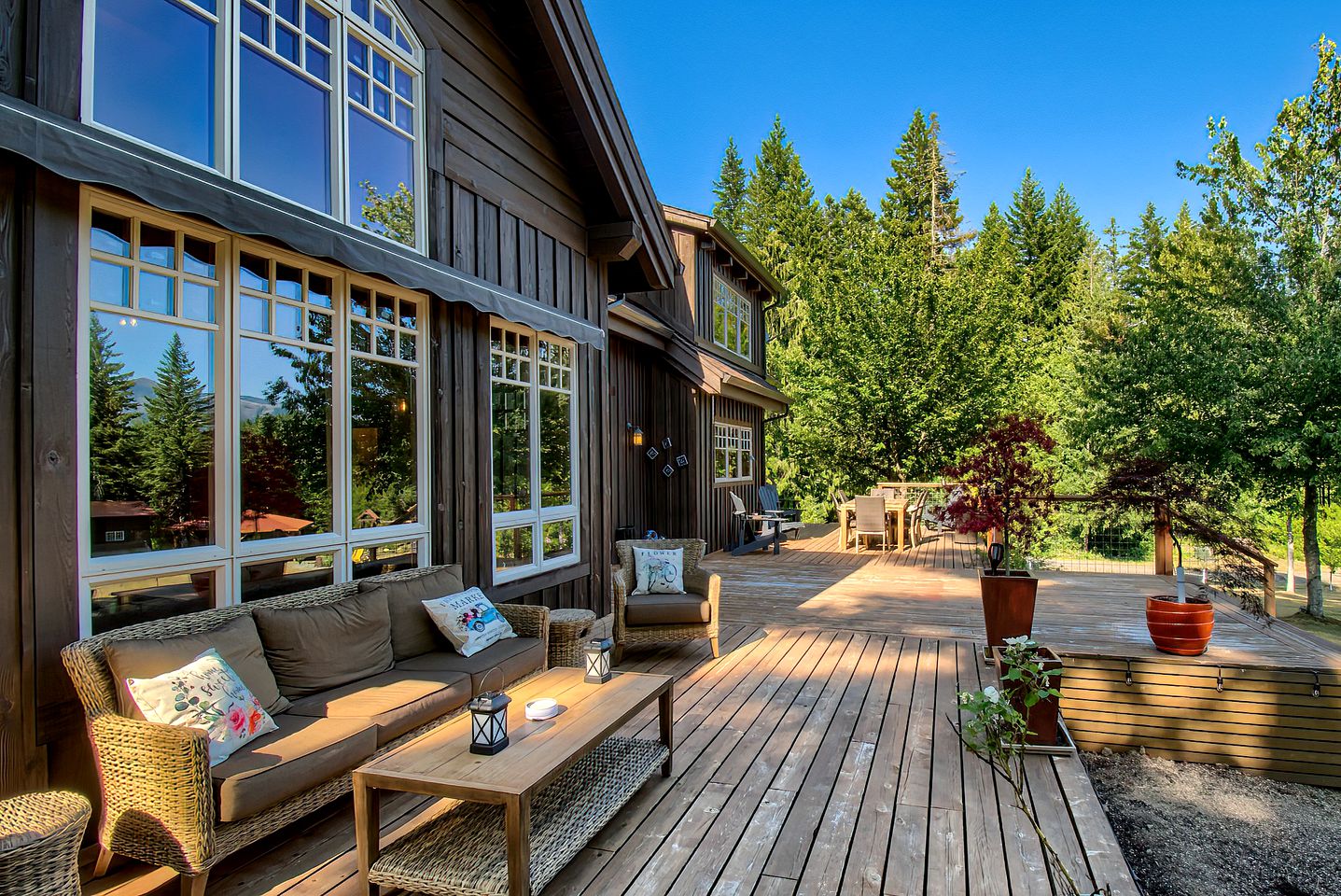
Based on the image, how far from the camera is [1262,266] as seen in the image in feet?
32.9

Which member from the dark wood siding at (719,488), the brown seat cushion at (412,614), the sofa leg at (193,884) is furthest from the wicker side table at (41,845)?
the dark wood siding at (719,488)

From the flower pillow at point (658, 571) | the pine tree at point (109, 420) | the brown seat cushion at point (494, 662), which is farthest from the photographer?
the flower pillow at point (658, 571)

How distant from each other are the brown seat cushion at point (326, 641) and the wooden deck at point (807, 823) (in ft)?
1.78

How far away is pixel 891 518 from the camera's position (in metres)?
11.6

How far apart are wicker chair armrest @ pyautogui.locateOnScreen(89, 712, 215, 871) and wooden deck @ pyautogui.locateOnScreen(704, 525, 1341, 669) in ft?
15.6

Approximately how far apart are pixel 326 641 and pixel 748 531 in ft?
31.0

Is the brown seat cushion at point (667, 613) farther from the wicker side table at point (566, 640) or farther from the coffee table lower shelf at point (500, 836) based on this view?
the coffee table lower shelf at point (500, 836)

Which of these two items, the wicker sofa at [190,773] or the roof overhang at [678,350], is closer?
the wicker sofa at [190,773]

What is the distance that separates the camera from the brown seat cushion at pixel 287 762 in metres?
2.28

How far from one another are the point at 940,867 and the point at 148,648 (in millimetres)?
2815

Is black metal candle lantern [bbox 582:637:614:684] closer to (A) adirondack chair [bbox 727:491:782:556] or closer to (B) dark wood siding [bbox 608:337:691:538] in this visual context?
(B) dark wood siding [bbox 608:337:691:538]

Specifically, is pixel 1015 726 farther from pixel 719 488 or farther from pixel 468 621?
pixel 719 488

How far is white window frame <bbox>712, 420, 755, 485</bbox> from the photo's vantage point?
11344 mm

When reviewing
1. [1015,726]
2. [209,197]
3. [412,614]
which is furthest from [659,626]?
[209,197]
